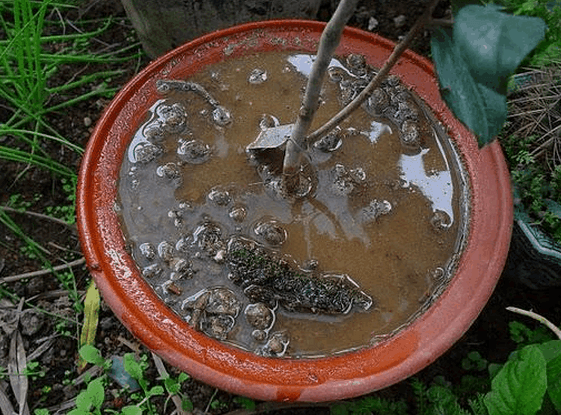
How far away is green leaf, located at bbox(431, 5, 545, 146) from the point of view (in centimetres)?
85

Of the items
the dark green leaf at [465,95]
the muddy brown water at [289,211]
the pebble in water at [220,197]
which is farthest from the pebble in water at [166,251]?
the dark green leaf at [465,95]

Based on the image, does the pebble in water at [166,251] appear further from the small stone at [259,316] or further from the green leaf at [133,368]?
the green leaf at [133,368]

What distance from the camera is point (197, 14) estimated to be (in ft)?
5.60

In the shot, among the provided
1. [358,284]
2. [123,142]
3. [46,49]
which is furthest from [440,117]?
[46,49]

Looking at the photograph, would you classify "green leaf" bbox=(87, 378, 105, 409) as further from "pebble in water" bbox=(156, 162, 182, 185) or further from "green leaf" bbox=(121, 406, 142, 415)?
"pebble in water" bbox=(156, 162, 182, 185)

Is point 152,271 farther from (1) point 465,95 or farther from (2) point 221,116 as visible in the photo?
(1) point 465,95

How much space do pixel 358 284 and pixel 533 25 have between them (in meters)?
0.59

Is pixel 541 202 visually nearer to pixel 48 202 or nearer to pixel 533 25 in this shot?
pixel 533 25

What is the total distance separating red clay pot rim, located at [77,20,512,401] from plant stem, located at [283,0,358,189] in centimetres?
35

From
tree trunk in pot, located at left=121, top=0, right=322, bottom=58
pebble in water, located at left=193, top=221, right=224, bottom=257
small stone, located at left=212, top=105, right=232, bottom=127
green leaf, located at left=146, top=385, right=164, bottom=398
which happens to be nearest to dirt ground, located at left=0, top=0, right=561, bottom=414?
green leaf, located at left=146, top=385, right=164, bottom=398

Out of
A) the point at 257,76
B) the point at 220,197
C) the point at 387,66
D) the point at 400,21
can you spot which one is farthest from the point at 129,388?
the point at 400,21

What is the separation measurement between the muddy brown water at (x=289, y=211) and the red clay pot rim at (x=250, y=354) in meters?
0.03

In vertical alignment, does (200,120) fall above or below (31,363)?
above

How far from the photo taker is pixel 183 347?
1.19 meters
